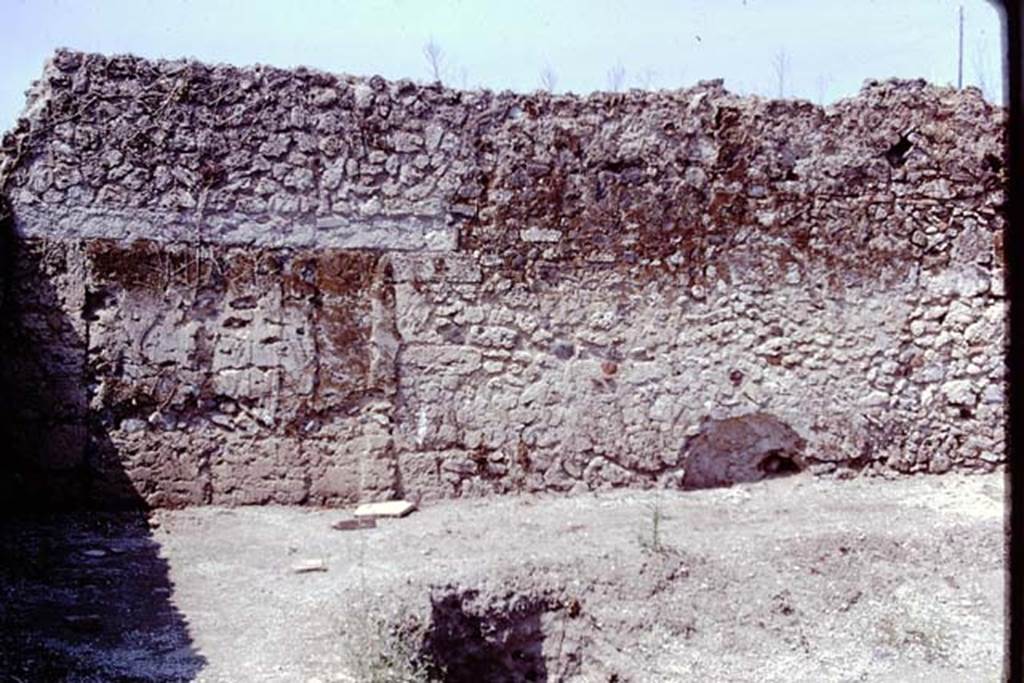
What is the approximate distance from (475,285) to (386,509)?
1.73 m

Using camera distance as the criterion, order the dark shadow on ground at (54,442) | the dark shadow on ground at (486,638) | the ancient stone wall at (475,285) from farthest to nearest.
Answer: the ancient stone wall at (475,285) < the dark shadow on ground at (54,442) < the dark shadow on ground at (486,638)

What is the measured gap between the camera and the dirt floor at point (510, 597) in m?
4.72

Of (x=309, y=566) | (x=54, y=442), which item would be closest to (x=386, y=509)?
(x=309, y=566)

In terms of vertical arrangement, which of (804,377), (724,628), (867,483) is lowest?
(724,628)

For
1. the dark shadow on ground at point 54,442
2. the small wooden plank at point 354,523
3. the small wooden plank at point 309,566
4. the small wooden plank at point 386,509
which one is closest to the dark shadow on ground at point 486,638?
the small wooden plank at point 309,566

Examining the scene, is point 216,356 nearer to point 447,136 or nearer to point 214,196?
point 214,196

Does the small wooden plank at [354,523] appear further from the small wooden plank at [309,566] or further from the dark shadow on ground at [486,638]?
the dark shadow on ground at [486,638]

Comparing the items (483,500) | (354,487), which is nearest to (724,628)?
(483,500)

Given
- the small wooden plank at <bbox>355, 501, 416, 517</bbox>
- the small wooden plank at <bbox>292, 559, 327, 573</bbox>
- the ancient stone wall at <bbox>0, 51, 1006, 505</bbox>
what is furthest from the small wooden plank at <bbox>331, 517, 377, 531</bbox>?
the small wooden plank at <bbox>292, 559, 327, 573</bbox>

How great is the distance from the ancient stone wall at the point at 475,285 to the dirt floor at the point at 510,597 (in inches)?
27.2

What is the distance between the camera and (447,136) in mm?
7246

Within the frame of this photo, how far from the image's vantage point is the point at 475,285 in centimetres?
725

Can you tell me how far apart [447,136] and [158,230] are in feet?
7.05

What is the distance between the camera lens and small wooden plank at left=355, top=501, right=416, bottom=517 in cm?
688
